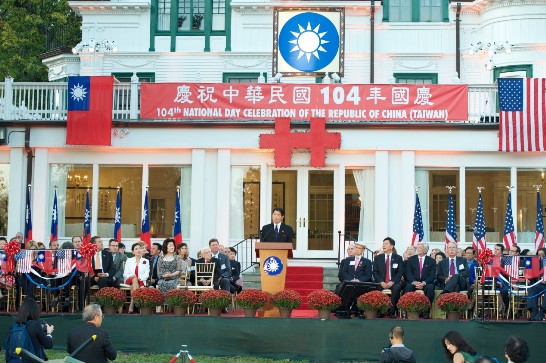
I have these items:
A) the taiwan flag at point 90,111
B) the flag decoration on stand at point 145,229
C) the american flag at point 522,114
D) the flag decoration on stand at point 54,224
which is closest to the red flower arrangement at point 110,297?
the flag decoration on stand at point 145,229

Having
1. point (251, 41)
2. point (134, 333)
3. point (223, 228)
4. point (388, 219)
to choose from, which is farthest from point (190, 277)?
point (251, 41)

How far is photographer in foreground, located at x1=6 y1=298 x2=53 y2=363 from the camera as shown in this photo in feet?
41.9

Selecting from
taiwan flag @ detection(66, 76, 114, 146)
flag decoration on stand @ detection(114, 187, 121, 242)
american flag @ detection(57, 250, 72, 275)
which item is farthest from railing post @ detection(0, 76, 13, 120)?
american flag @ detection(57, 250, 72, 275)

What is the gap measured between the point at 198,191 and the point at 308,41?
19.7 feet

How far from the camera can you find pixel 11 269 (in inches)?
819

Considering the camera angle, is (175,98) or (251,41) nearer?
(175,98)

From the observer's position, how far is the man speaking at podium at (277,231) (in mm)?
21594

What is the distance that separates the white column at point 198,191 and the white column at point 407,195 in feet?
17.5

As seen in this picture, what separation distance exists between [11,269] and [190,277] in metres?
3.92

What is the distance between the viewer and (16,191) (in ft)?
92.2

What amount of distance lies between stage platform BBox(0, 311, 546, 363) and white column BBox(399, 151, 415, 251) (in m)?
8.73

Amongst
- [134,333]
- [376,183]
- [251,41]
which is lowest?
[134,333]

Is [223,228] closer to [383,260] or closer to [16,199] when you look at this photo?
[16,199]

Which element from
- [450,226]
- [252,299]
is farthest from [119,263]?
[450,226]
